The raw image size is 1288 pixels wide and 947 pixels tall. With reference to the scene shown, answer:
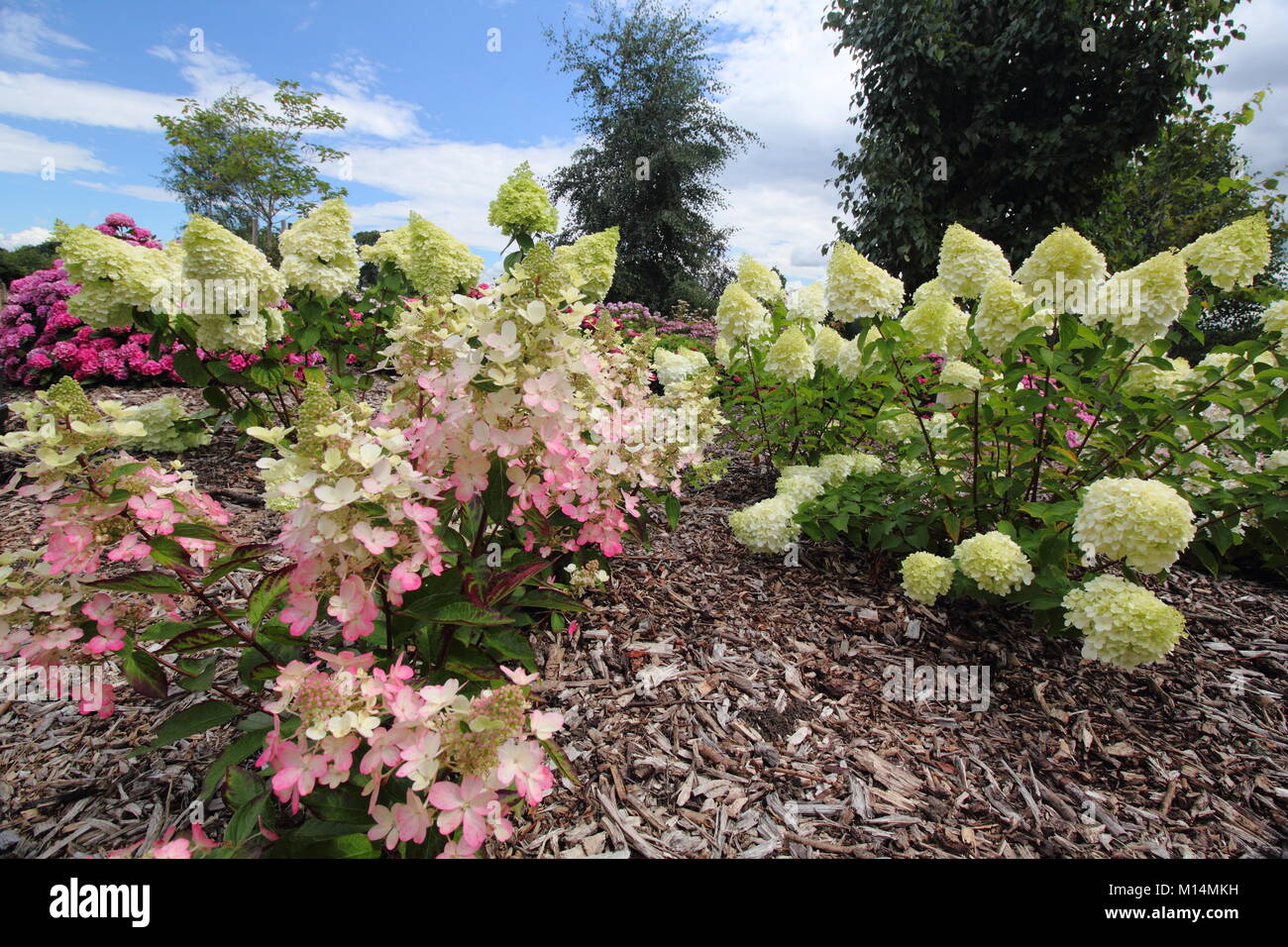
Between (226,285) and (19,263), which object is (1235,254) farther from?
(19,263)

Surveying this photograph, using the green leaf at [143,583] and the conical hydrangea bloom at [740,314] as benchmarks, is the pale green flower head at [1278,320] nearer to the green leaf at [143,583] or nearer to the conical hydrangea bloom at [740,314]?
the conical hydrangea bloom at [740,314]

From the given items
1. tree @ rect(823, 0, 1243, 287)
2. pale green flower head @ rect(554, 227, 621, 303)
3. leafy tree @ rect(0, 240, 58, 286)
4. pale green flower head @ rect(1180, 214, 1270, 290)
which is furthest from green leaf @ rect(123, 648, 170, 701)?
leafy tree @ rect(0, 240, 58, 286)

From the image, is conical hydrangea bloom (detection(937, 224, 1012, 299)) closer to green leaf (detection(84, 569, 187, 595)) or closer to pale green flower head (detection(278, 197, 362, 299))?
green leaf (detection(84, 569, 187, 595))

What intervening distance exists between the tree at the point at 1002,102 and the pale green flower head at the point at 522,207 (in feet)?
24.3

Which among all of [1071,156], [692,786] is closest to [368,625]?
[692,786]

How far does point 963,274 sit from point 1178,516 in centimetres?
107

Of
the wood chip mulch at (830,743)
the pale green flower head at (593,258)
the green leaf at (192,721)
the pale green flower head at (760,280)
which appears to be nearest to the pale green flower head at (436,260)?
the pale green flower head at (593,258)

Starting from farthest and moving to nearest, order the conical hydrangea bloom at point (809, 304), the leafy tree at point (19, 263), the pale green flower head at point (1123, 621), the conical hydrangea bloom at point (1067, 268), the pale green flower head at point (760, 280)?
the leafy tree at point (19, 263)
the conical hydrangea bloom at point (809, 304)
the pale green flower head at point (760, 280)
the conical hydrangea bloom at point (1067, 268)
the pale green flower head at point (1123, 621)

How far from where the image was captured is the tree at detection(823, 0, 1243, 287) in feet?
26.1

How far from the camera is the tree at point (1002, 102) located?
7.96 m

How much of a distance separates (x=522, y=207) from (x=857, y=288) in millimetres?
1498

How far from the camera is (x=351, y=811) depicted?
1.14 metres

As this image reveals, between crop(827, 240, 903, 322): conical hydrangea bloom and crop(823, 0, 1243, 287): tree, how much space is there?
7184mm
